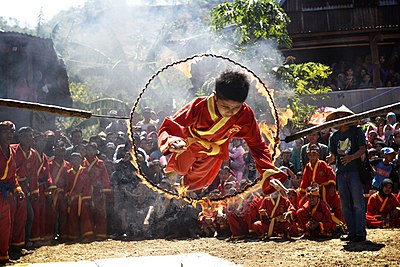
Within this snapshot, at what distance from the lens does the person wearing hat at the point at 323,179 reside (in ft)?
30.2

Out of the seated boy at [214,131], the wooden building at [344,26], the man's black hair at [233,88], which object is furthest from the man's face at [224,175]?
the wooden building at [344,26]

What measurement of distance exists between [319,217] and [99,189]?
393 centimetres

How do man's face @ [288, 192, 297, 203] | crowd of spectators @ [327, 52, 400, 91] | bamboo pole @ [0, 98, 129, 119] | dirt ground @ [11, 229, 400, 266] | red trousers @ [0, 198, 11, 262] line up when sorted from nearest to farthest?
bamboo pole @ [0, 98, 129, 119]
dirt ground @ [11, 229, 400, 266]
red trousers @ [0, 198, 11, 262]
man's face @ [288, 192, 297, 203]
crowd of spectators @ [327, 52, 400, 91]

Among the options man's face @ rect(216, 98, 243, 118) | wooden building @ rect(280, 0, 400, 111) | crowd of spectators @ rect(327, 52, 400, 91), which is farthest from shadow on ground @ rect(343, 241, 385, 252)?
wooden building @ rect(280, 0, 400, 111)

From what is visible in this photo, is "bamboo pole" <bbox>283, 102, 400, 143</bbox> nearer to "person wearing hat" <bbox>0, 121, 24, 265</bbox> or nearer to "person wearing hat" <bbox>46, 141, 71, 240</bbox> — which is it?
"person wearing hat" <bbox>0, 121, 24, 265</bbox>

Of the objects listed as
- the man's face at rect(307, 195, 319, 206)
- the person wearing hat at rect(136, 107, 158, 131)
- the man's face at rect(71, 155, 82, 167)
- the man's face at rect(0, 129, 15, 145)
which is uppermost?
the person wearing hat at rect(136, 107, 158, 131)

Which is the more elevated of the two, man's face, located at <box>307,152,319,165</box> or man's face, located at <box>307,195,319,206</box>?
man's face, located at <box>307,152,319,165</box>

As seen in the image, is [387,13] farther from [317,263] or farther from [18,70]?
[317,263]

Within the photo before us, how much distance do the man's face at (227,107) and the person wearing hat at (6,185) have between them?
376 centimetres

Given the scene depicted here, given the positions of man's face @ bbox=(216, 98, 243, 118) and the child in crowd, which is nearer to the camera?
man's face @ bbox=(216, 98, 243, 118)

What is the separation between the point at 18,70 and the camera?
11812 millimetres

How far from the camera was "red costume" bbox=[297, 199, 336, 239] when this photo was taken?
9055 mm

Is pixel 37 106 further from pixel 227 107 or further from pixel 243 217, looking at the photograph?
pixel 243 217

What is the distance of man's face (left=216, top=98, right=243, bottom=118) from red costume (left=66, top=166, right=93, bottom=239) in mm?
5156
